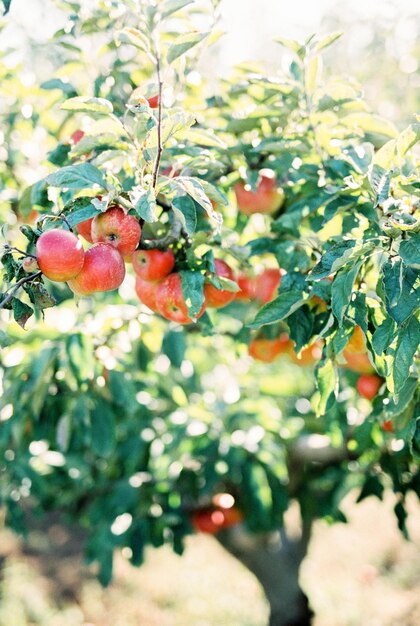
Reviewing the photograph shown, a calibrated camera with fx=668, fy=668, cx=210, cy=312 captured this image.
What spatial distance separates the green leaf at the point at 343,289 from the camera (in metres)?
1.00

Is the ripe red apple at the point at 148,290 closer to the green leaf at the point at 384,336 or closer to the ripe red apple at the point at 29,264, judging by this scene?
the ripe red apple at the point at 29,264

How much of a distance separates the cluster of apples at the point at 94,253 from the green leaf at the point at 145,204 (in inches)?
2.7

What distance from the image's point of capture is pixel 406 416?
1366 mm

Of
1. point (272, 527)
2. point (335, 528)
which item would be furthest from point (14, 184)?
point (335, 528)

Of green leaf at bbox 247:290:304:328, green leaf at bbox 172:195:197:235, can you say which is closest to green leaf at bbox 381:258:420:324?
green leaf at bbox 247:290:304:328

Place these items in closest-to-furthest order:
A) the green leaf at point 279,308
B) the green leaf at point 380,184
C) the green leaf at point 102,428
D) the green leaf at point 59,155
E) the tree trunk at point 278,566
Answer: the green leaf at point 380,184 < the green leaf at point 279,308 < the green leaf at point 59,155 < the green leaf at point 102,428 < the tree trunk at point 278,566

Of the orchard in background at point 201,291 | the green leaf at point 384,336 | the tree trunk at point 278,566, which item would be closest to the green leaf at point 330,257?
the orchard in background at point 201,291

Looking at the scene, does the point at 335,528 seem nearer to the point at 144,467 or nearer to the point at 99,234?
the point at 144,467

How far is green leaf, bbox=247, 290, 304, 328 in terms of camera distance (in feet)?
3.84

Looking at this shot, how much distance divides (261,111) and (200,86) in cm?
39

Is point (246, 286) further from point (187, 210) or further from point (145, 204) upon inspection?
point (145, 204)

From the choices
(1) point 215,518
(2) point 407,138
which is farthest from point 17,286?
(1) point 215,518

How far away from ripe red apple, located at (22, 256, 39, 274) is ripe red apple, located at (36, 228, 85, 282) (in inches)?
0.8

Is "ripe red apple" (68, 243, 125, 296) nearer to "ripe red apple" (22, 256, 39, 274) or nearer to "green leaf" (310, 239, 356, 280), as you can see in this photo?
"ripe red apple" (22, 256, 39, 274)
